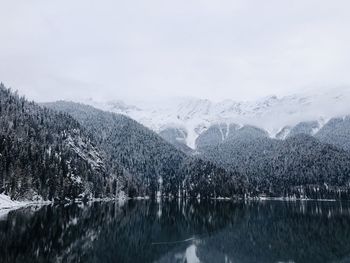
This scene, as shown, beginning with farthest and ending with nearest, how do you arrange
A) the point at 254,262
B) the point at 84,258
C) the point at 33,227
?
the point at 33,227 → the point at 254,262 → the point at 84,258

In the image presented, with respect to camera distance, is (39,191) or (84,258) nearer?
(84,258)

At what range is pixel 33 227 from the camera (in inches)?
2992

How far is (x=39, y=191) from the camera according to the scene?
166500 mm

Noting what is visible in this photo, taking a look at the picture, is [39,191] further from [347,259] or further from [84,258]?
[347,259]

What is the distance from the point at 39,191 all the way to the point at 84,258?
124 m

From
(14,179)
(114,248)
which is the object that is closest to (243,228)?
(114,248)

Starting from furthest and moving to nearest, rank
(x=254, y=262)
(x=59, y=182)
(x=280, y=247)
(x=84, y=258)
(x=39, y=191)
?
(x=59, y=182)
(x=39, y=191)
(x=280, y=247)
(x=254, y=262)
(x=84, y=258)

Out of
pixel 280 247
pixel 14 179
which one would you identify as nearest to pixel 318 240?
pixel 280 247

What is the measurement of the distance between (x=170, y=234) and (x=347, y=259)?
34306 mm

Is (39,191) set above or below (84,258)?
above

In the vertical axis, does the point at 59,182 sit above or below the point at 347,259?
above

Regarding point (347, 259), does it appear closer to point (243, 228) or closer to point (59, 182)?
point (243, 228)

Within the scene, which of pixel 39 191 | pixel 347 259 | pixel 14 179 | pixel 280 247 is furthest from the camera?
pixel 39 191

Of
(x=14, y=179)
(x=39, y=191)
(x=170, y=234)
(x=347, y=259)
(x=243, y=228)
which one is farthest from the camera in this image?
(x=39, y=191)
